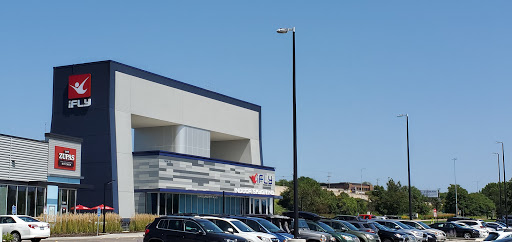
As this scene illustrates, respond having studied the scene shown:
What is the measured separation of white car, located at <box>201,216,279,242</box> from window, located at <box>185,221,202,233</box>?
1.71 meters

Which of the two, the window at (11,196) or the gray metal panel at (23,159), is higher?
the gray metal panel at (23,159)

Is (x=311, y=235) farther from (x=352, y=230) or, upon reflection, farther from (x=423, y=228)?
(x=423, y=228)

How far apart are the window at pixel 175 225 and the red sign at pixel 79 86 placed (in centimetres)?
4336

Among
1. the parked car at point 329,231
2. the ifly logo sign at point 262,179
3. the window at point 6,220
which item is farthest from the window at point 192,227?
the ifly logo sign at point 262,179

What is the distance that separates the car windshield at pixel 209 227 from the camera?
921 inches

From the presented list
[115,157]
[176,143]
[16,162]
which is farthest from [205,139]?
[16,162]

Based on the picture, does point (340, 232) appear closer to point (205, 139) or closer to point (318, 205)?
point (205, 139)

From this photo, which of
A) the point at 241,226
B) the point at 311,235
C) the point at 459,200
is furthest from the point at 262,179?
the point at 459,200

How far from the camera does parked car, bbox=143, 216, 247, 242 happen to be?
75.3 ft

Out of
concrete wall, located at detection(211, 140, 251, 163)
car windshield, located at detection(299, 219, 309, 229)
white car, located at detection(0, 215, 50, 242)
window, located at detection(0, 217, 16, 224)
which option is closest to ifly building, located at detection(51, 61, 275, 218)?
concrete wall, located at detection(211, 140, 251, 163)

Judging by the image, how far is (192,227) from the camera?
23.4 meters

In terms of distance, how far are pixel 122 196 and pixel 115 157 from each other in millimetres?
3735

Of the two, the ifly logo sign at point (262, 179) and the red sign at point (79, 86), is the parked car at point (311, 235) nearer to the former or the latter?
the red sign at point (79, 86)

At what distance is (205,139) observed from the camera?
77062mm
